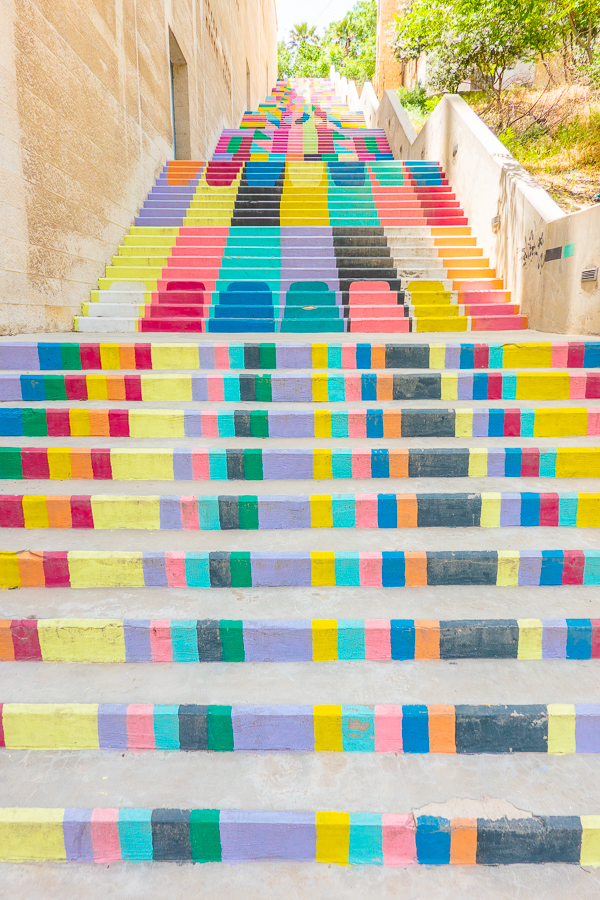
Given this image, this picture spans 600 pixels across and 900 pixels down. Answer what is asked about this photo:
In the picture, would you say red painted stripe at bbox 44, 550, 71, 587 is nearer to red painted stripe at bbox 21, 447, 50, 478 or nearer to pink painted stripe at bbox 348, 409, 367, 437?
red painted stripe at bbox 21, 447, 50, 478

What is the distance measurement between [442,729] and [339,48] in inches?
1456

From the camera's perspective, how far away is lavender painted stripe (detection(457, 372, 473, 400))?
10.2 ft

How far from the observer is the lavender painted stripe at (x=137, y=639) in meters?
2.00

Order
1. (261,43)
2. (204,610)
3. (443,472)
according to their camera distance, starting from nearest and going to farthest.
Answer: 1. (204,610)
2. (443,472)
3. (261,43)

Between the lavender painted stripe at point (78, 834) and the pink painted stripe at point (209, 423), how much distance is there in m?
1.79

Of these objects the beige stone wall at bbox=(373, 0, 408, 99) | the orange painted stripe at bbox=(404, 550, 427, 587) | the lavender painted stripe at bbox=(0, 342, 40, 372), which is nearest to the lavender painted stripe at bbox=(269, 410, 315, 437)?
the orange painted stripe at bbox=(404, 550, 427, 587)

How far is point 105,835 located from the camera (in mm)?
1578

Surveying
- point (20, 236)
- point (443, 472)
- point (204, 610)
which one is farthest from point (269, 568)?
point (20, 236)

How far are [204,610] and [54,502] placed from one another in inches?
37.0

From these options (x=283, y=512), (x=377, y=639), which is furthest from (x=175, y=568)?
(x=377, y=639)

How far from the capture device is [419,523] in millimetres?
2461

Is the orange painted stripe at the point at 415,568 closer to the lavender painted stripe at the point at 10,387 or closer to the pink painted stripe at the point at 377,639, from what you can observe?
the pink painted stripe at the point at 377,639

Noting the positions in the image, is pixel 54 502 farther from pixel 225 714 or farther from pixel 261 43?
pixel 261 43

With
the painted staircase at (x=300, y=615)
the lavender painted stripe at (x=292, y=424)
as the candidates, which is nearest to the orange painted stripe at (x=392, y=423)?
the painted staircase at (x=300, y=615)
